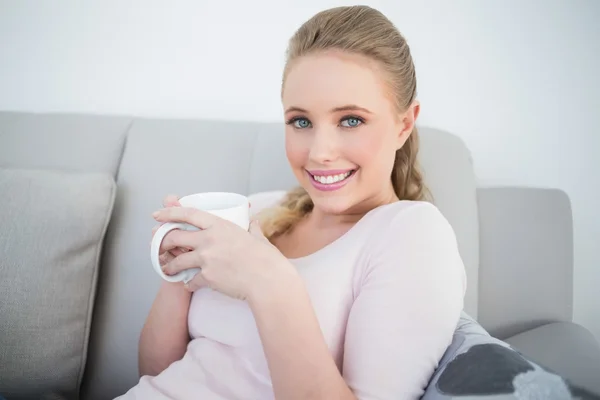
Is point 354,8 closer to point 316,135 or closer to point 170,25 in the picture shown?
point 316,135

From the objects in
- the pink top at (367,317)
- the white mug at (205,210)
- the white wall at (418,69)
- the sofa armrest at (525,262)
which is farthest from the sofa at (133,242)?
the white mug at (205,210)

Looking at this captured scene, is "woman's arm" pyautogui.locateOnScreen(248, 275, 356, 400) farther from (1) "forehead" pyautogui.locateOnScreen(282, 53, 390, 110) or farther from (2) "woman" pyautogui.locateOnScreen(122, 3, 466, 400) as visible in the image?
(1) "forehead" pyautogui.locateOnScreen(282, 53, 390, 110)

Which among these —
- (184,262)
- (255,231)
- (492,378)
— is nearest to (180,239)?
(184,262)

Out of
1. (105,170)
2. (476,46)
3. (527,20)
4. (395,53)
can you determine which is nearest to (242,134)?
(105,170)

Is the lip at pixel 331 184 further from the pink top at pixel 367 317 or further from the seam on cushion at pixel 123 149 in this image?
the seam on cushion at pixel 123 149

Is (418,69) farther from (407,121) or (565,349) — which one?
(565,349)

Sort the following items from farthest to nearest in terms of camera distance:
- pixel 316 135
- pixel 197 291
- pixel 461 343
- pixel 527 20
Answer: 1. pixel 527 20
2. pixel 197 291
3. pixel 316 135
4. pixel 461 343

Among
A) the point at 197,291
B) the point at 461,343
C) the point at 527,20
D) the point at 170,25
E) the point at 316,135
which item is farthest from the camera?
the point at 170,25

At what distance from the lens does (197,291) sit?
835 millimetres

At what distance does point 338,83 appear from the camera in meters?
0.69

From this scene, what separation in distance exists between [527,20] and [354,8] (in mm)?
590

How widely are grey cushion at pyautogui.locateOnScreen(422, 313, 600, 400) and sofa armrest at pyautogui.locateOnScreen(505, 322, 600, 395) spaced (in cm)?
13

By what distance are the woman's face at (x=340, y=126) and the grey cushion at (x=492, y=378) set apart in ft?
1.00

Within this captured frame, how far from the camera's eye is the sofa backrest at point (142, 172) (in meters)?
1.00
